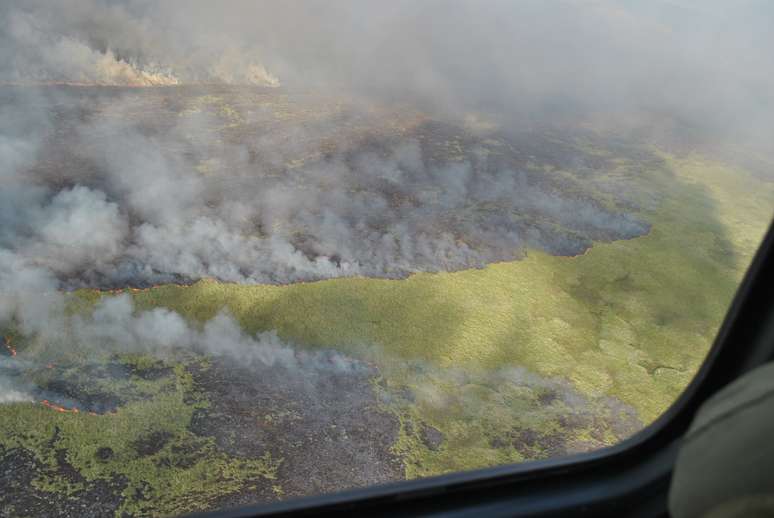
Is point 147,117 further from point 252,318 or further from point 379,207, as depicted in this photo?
point 252,318

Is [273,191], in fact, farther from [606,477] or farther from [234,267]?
[606,477]

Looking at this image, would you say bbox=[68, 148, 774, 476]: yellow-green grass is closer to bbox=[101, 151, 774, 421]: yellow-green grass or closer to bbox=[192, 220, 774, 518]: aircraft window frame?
bbox=[101, 151, 774, 421]: yellow-green grass

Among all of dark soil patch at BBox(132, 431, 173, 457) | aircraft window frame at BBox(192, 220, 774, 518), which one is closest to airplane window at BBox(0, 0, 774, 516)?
dark soil patch at BBox(132, 431, 173, 457)

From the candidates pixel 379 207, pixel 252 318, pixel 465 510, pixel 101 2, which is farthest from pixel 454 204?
pixel 101 2

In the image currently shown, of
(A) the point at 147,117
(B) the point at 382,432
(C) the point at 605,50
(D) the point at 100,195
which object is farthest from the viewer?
(C) the point at 605,50

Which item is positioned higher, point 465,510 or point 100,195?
point 465,510
